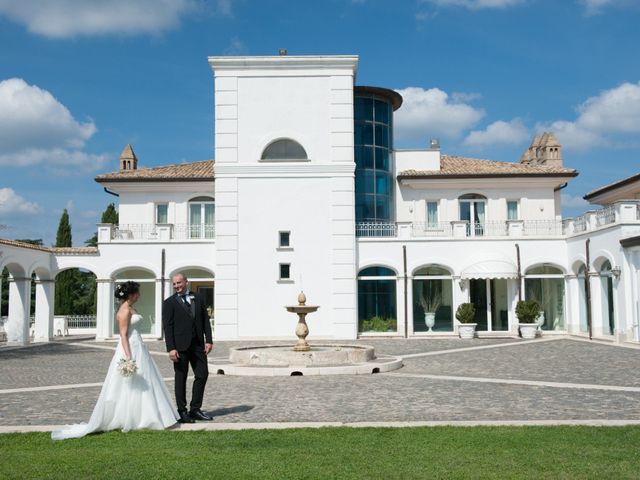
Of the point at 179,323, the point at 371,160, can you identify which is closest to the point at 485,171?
the point at 371,160

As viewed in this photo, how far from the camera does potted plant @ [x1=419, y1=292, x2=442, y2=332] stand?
1213 inches

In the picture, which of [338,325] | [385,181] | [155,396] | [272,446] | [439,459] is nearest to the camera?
[439,459]

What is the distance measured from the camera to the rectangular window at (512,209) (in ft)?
112

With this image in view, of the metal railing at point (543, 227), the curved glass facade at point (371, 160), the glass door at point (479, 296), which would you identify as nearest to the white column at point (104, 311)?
the curved glass facade at point (371, 160)

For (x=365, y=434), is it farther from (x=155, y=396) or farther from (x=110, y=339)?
(x=110, y=339)

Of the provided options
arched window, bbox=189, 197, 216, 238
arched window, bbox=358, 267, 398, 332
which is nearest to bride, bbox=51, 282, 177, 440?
arched window, bbox=358, 267, 398, 332

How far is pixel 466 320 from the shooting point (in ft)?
95.2

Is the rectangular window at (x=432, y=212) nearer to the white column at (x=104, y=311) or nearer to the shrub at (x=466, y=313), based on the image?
the shrub at (x=466, y=313)

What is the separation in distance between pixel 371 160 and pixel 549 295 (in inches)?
409

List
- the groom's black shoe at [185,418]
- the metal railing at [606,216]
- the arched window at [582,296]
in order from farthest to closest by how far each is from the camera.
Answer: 1. the arched window at [582,296]
2. the metal railing at [606,216]
3. the groom's black shoe at [185,418]

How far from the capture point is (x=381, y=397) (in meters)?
12.1

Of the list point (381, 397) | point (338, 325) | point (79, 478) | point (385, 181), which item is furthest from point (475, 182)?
point (79, 478)

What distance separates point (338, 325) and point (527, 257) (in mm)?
8963

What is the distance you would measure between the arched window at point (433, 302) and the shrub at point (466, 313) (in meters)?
1.91
